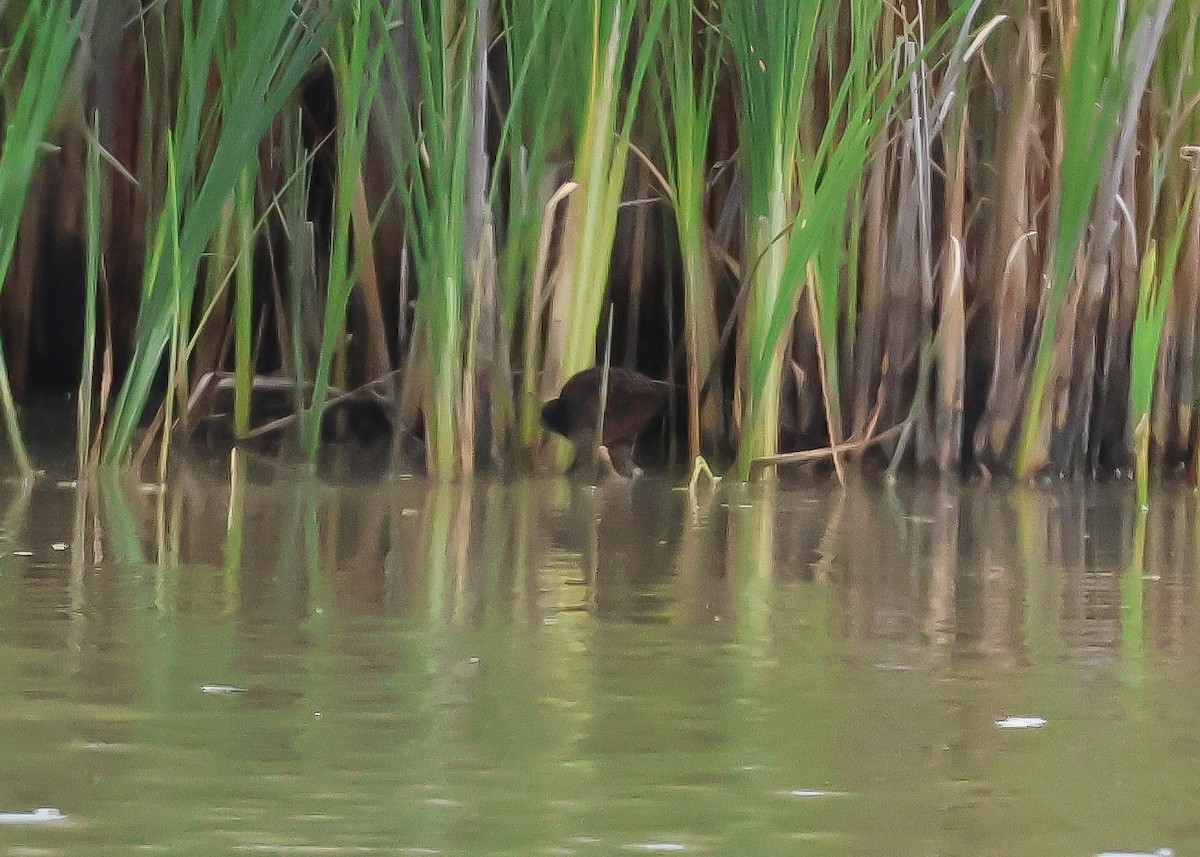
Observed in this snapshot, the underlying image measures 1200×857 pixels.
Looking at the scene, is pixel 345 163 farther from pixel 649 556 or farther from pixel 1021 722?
pixel 1021 722

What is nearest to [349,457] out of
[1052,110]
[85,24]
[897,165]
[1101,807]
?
[85,24]

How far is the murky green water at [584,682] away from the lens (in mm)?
1043

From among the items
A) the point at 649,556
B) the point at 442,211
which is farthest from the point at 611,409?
the point at 649,556

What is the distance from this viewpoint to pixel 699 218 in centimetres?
275

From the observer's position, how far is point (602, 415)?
8.75 feet

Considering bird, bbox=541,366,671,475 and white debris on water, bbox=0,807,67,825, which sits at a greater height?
bird, bbox=541,366,671,475

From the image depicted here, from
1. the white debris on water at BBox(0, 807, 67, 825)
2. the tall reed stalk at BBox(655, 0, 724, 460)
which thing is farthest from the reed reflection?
the white debris on water at BBox(0, 807, 67, 825)

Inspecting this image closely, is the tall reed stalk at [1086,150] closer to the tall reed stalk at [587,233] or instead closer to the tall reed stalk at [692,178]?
the tall reed stalk at [692,178]

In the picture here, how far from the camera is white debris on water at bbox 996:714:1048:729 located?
4.20ft

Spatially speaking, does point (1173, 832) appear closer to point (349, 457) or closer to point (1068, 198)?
point (1068, 198)

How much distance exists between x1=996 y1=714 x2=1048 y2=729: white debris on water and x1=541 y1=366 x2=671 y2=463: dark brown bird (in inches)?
55.4

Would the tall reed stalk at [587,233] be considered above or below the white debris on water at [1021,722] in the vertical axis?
above

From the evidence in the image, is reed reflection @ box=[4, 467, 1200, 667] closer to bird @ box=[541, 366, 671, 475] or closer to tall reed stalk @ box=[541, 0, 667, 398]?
bird @ box=[541, 366, 671, 475]

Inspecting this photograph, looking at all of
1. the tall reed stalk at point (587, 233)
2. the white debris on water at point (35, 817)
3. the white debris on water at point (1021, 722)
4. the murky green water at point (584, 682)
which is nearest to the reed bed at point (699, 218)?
the tall reed stalk at point (587, 233)
